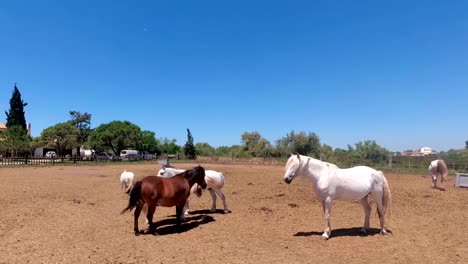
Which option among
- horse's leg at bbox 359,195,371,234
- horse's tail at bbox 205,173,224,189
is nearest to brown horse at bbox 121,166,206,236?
horse's tail at bbox 205,173,224,189

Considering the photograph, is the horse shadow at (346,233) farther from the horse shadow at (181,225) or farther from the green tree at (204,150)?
the green tree at (204,150)

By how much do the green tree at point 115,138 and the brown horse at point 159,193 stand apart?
60.7 meters

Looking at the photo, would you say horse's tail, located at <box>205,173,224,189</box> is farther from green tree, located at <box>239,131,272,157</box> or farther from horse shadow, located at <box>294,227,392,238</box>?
green tree, located at <box>239,131,272,157</box>

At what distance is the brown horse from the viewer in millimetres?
7961

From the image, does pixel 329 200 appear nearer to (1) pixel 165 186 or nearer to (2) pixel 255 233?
(2) pixel 255 233

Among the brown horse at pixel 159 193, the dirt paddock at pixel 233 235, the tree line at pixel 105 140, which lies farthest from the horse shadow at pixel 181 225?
the tree line at pixel 105 140

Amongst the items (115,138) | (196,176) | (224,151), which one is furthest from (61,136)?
(224,151)

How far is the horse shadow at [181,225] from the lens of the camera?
8.39 metres

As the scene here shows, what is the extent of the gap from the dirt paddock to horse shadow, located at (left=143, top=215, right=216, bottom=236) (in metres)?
0.03

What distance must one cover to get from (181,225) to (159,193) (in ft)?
4.70

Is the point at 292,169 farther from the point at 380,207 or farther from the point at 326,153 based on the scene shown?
the point at 326,153

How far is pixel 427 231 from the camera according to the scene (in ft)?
26.6

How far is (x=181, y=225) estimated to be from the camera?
9062 mm

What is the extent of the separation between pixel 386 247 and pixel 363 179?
1.68m
